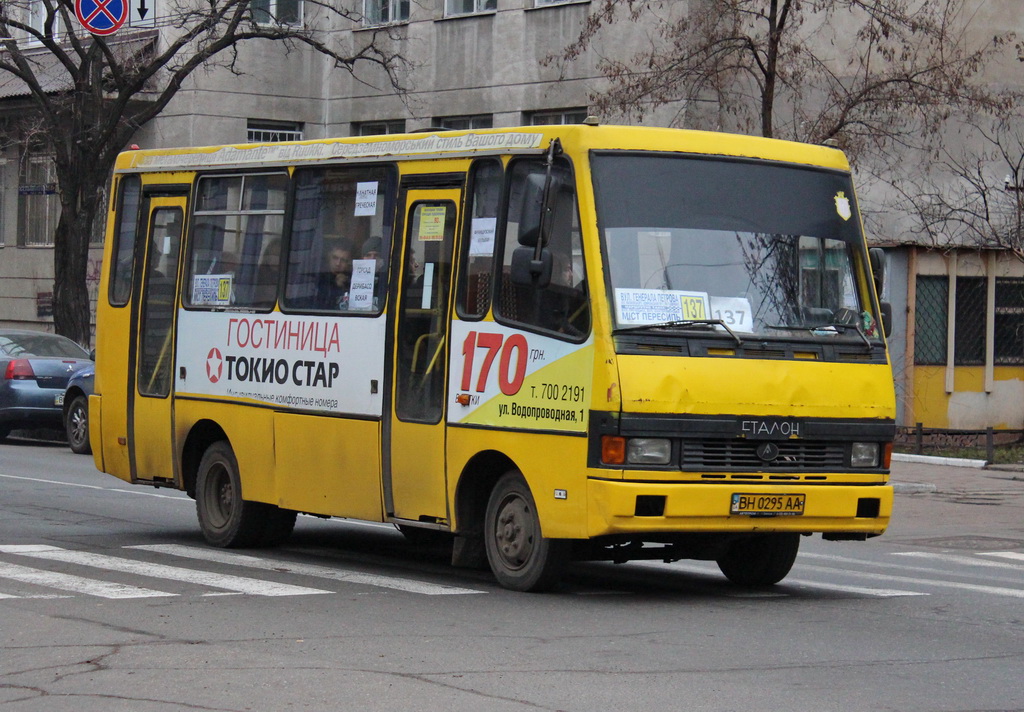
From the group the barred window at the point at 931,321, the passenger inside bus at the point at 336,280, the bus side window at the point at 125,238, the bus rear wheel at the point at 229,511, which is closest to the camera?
the passenger inside bus at the point at 336,280

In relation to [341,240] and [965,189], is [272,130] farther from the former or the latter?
[341,240]

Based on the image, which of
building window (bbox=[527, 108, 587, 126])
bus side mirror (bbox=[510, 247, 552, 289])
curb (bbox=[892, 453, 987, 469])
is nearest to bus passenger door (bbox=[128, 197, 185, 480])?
bus side mirror (bbox=[510, 247, 552, 289])

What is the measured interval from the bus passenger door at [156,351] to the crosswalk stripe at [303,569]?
0.89m

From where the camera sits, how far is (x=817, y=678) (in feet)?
24.9

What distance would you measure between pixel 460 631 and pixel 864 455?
303cm

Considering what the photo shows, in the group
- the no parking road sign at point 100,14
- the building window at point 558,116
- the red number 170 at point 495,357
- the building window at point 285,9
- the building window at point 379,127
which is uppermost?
the building window at point 285,9

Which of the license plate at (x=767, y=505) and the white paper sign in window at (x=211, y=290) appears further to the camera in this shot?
the white paper sign in window at (x=211, y=290)

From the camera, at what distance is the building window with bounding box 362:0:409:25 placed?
34.7 metres

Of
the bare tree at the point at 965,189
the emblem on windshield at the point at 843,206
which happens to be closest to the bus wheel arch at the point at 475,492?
the emblem on windshield at the point at 843,206

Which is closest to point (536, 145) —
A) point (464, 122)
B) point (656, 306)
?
point (656, 306)

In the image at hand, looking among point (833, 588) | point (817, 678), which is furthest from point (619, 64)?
point (817, 678)

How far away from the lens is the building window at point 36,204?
3897 centimetres

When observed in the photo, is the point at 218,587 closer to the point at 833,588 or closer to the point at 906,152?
the point at 833,588

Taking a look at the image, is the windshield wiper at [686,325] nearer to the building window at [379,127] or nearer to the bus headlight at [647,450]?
the bus headlight at [647,450]
